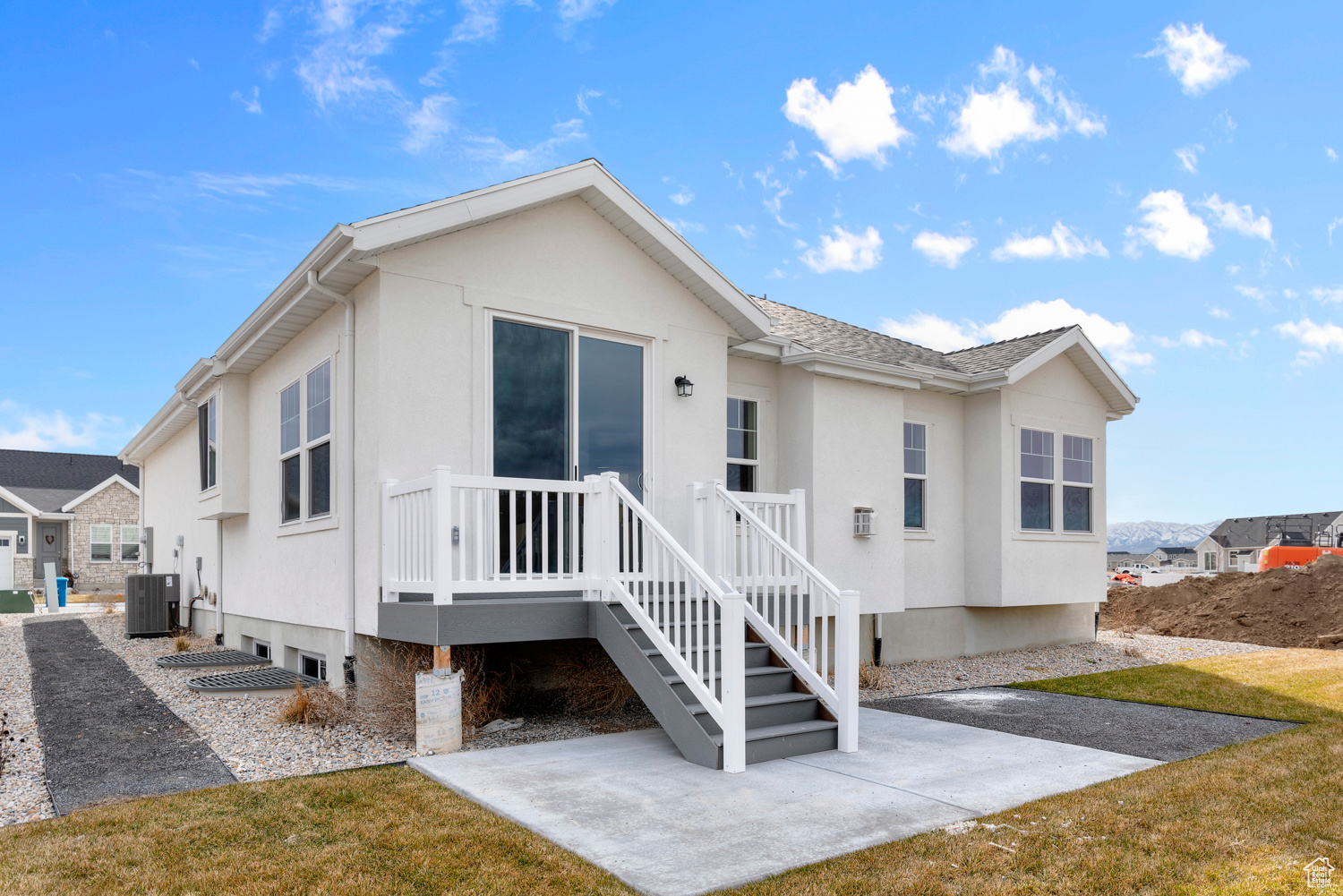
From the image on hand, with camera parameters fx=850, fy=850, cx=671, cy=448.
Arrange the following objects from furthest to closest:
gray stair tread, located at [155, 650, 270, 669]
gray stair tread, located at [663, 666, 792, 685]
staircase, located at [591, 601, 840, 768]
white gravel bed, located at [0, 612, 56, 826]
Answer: gray stair tread, located at [155, 650, 270, 669] < gray stair tread, located at [663, 666, 792, 685] < staircase, located at [591, 601, 840, 768] < white gravel bed, located at [0, 612, 56, 826]

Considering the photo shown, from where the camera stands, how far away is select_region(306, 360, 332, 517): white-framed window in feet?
27.4

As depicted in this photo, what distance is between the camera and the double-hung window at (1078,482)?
12938 mm

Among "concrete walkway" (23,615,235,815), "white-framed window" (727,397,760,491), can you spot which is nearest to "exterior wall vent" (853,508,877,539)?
"white-framed window" (727,397,760,491)

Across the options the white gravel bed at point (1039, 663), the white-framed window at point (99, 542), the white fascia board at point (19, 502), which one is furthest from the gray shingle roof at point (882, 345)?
the white fascia board at point (19, 502)

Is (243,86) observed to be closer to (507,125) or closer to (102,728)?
(507,125)

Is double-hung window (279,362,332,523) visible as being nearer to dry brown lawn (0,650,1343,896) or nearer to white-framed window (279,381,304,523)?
white-framed window (279,381,304,523)

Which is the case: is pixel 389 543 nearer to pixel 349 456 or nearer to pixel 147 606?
pixel 349 456

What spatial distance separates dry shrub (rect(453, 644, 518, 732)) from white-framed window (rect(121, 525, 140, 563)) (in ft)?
93.6

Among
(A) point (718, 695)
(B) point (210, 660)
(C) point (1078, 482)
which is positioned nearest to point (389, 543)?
(A) point (718, 695)

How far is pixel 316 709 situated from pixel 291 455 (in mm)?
3415

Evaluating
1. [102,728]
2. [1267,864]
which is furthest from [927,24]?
[102,728]

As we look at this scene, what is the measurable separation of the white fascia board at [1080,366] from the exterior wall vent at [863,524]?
2.87m

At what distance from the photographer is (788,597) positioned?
6.71 m

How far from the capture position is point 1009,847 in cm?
411
